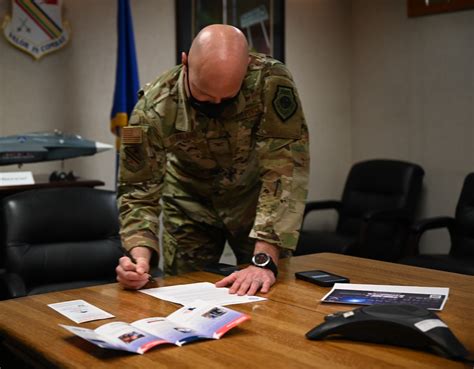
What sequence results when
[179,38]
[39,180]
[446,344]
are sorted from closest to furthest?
[446,344]
[39,180]
[179,38]

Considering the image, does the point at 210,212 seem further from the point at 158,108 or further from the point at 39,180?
the point at 39,180

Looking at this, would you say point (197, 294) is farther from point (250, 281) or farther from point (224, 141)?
point (224, 141)

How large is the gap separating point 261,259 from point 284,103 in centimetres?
52

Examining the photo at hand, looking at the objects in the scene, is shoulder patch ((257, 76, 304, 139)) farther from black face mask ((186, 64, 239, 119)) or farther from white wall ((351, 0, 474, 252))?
white wall ((351, 0, 474, 252))

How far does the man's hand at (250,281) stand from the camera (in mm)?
1852

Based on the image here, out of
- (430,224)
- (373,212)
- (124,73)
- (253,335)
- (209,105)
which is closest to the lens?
(253,335)

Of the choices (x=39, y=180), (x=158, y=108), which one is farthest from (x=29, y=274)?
(x=158, y=108)

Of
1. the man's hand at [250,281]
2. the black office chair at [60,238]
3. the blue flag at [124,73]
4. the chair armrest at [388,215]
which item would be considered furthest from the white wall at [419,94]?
the man's hand at [250,281]

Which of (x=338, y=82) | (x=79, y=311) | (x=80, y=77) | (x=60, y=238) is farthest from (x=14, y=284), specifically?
(x=338, y=82)

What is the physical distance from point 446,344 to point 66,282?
6.83 feet

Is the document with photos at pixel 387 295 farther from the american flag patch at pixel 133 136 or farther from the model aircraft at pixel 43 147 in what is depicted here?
the model aircraft at pixel 43 147

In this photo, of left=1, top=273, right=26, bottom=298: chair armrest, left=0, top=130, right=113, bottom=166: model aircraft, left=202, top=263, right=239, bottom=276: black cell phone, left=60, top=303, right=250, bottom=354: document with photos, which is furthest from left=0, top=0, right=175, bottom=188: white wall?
left=60, top=303, right=250, bottom=354: document with photos

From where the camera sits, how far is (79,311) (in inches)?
65.3

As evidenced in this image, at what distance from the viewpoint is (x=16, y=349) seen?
1.52 metres
